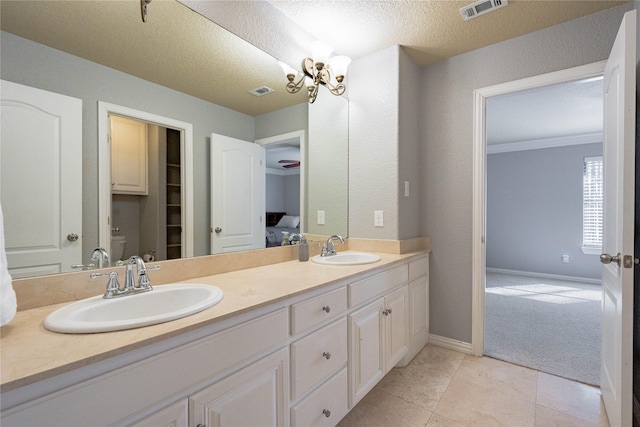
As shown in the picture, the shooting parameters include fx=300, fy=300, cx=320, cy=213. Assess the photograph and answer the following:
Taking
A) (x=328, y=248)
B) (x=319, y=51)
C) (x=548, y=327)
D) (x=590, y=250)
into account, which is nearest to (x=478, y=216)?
(x=328, y=248)

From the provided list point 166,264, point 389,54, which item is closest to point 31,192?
point 166,264

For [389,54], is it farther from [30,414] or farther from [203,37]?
[30,414]

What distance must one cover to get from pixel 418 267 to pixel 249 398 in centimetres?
164

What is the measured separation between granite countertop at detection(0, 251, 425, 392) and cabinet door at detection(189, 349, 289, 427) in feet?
0.70

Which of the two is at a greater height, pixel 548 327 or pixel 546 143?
pixel 546 143

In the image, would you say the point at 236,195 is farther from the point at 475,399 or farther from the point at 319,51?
the point at 475,399

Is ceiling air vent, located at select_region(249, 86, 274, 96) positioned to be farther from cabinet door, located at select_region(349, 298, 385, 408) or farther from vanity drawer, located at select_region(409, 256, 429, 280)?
vanity drawer, located at select_region(409, 256, 429, 280)

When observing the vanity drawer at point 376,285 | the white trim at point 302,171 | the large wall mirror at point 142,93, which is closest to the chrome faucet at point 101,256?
the large wall mirror at point 142,93

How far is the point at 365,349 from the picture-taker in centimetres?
162

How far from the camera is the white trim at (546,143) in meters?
4.66

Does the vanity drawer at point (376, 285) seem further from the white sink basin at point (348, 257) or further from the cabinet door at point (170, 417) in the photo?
the cabinet door at point (170, 417)

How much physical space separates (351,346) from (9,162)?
1.52 meters

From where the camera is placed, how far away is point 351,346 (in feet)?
4.98

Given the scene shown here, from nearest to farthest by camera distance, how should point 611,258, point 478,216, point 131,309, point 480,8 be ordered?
point 131,309
point 611,258
point 480,8
point 478,216
